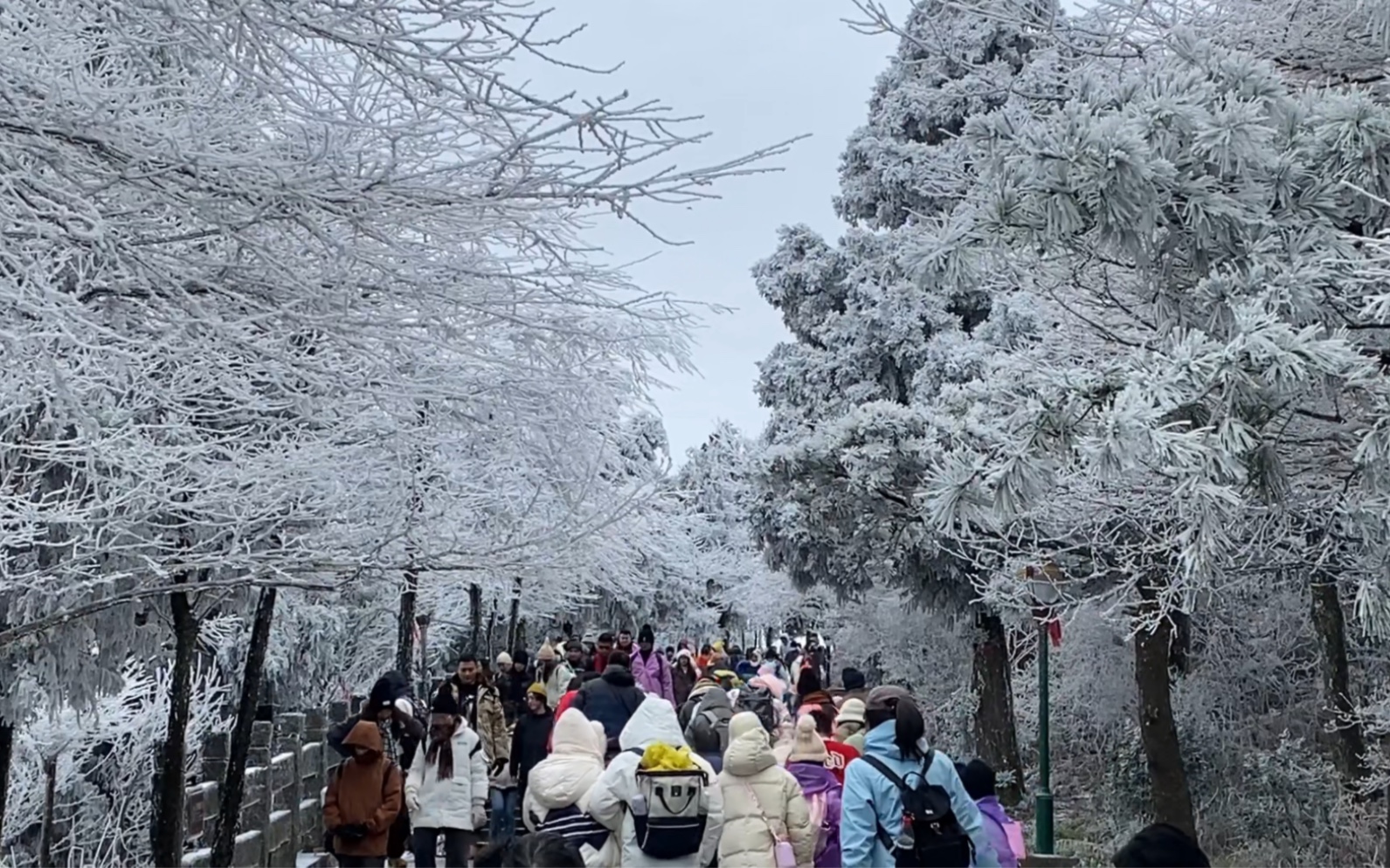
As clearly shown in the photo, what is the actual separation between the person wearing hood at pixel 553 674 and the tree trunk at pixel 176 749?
7.20 meters

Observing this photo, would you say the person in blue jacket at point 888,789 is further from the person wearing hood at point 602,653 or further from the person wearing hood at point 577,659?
the person wearing hood at point 577,659

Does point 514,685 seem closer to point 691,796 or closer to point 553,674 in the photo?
point 553,674

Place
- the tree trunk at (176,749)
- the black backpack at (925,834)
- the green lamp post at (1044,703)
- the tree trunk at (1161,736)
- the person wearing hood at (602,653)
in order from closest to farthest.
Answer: the black backpack at (925,834) → the tree trunk at (176,749) → the green lamp post at (1044,703) → the tree trunk at (1161,736) → the person wearing hood at (602,653)

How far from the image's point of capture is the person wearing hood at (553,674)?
18078 mm

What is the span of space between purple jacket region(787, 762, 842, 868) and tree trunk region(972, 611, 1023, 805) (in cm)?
1186

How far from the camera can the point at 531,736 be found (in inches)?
542

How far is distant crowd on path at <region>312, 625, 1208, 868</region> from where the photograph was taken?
6930 mm

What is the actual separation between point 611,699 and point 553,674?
8.26m

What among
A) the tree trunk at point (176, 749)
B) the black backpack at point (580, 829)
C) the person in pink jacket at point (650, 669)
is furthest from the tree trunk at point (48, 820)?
the person in pink jacket at point (650, 669)

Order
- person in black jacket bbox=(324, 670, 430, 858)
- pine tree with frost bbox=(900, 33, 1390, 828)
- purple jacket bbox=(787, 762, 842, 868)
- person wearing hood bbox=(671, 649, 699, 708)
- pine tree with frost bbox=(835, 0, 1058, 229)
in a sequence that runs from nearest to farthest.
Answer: pine tree with frost bbox=(900, 33, 1390, 828) → purple jacket bbox=(787, 762, 842, 868) → person in black jacket bbox=(324, 670, 430, 858) → pine tree with frost bbox=(835, 0, 1058, 229) → person wearing hood bbox=(671, 649, 699, 708)

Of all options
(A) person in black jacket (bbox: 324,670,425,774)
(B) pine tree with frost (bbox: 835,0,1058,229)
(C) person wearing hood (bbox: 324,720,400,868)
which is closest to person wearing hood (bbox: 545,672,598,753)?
(A) person in black jacket (bbox: 324,670,425,774)

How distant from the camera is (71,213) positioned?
4109 mm

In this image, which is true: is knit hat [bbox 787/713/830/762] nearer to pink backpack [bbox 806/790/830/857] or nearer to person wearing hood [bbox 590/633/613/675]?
pink backpack [bbox 806/790/830/857]

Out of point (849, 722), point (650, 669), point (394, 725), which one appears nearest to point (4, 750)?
point (394, 725)
